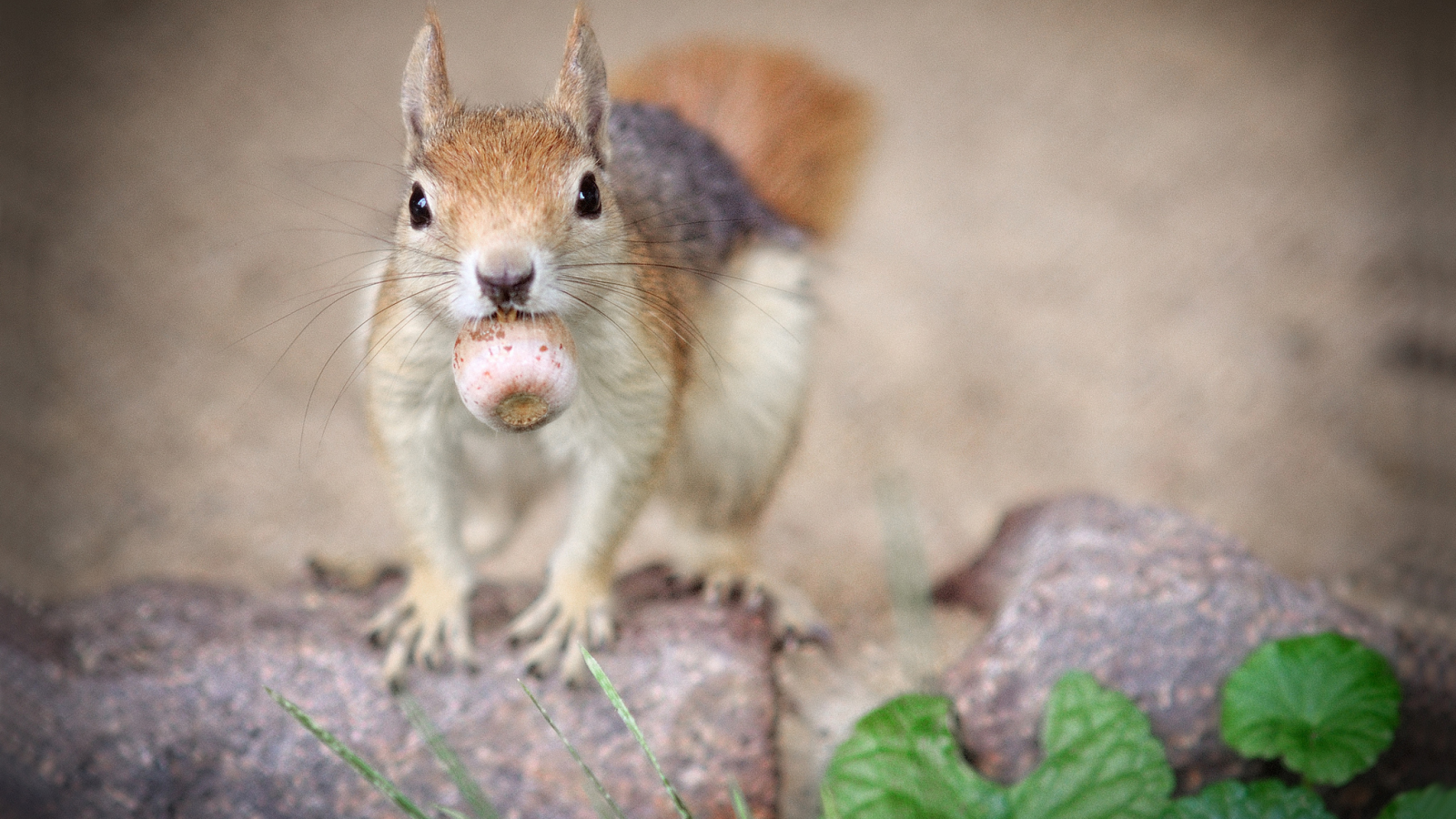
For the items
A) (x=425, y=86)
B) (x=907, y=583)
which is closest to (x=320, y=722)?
(x=425, y=86)

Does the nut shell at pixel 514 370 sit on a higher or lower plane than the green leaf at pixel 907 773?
higher

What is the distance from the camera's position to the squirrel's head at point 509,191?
1418 mm

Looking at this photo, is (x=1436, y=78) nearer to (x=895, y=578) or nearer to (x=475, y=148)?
(x=895, y=578)

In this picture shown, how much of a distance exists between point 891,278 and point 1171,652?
283 centimetres

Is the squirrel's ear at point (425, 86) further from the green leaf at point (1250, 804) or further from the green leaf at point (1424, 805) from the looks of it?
the green leaf at point (1424, 805)

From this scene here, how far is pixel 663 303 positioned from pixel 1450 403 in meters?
3.26

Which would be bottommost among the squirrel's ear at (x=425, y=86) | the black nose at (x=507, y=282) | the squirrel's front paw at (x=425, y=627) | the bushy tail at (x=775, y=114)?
the squirrel's front paw at (x=425, y=627)

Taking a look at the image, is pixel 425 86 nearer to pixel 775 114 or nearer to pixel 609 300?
pixel 609 300

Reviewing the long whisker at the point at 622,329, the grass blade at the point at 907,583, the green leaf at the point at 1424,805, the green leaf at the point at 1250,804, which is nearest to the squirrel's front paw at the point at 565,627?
the long whisker at the point at 622,329

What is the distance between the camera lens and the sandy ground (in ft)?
11.8

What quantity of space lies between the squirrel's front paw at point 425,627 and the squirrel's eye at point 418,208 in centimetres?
85

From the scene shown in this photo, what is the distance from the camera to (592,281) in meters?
1.57

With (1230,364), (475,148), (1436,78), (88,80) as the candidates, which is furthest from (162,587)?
(1436,78)

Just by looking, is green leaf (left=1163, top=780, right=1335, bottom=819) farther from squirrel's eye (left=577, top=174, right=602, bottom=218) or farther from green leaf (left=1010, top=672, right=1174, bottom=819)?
squirrel's eye (left=577, top=174, right=602, bottom=218)
